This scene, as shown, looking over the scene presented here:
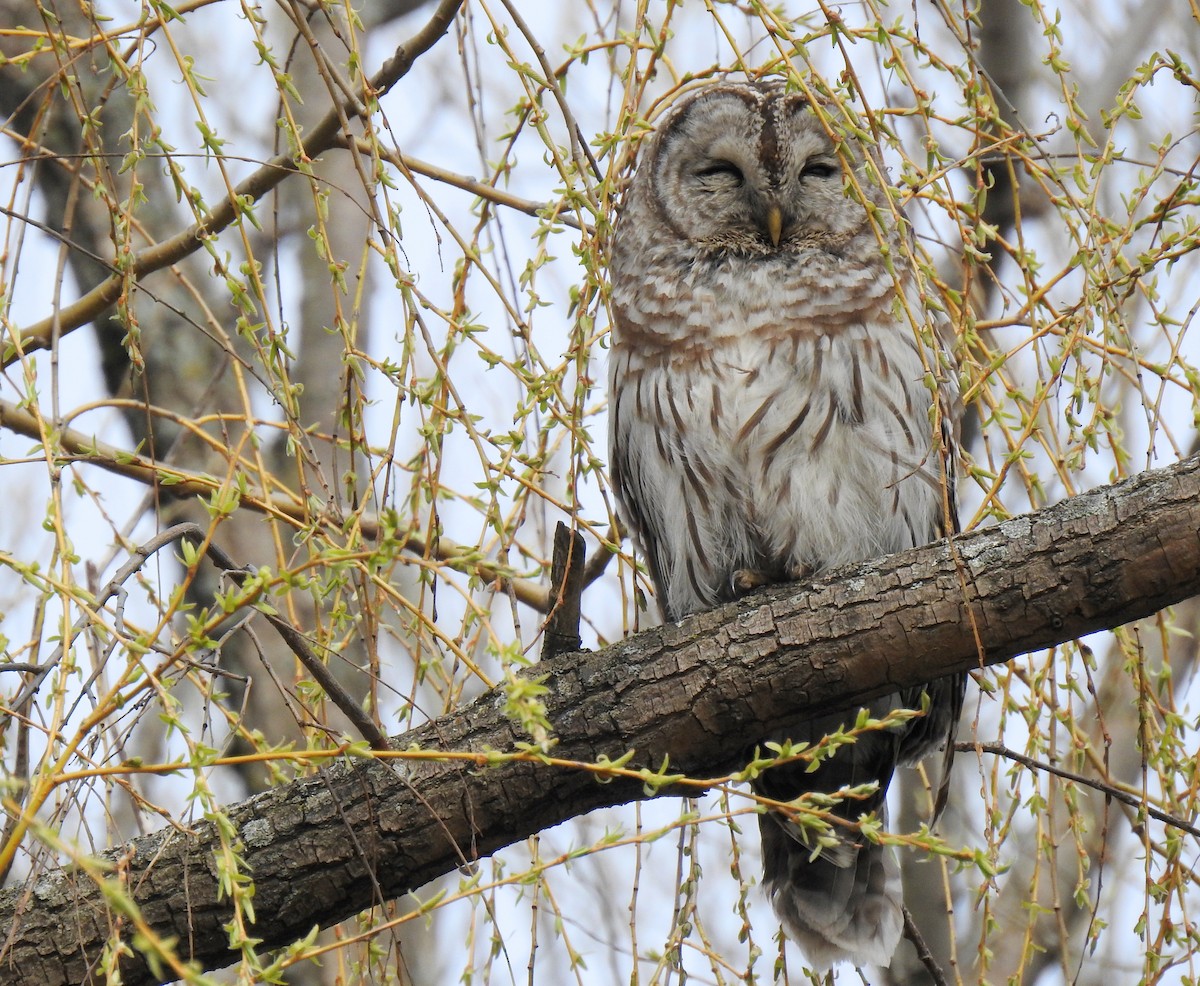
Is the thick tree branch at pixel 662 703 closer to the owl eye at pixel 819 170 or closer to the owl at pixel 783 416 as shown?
the owl at pixel 783 416

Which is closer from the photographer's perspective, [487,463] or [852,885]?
[487,463]

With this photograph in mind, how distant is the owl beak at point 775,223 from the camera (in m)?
3.81

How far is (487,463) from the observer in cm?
217

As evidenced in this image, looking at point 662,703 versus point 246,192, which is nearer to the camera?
point 662,703

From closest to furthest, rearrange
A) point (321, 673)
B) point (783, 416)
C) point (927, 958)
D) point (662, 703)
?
point (321, 673)
point (662, 703)
point (927, 958)
point (783, 416)

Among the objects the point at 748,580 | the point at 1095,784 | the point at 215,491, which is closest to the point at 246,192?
the point at 215,491

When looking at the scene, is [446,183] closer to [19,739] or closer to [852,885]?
[19,739]

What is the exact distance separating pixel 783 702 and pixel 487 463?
89 centimetres

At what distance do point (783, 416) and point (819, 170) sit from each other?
0.82 m

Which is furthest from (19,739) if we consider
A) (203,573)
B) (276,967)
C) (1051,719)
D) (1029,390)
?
(203,573)

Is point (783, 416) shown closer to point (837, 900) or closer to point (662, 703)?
point (662, 703)

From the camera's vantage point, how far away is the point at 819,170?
394 centimetres

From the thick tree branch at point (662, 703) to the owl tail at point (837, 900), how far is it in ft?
3.44

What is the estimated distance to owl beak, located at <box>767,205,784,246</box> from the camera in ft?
12.5
